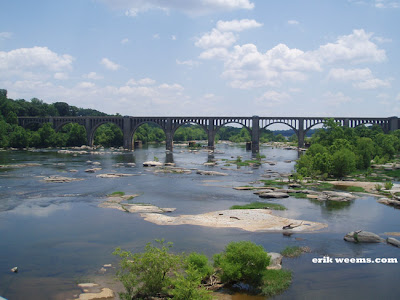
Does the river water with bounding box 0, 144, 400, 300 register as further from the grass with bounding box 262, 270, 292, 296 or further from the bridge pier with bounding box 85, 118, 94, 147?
the bridge pier with bounding box 85, 118, 94, 147

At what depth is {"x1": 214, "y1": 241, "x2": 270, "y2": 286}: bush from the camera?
15.9 m

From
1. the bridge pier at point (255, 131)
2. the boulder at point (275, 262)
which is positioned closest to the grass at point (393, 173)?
A: the boulder at point (275, 262)

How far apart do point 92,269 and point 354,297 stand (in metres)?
12.0

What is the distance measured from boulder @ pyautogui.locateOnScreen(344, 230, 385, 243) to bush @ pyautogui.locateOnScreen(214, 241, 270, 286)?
8436 millimetres

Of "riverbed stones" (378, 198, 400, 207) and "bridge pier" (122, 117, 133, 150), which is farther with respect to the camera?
"bridge pier" (122, 117, 133, 150)

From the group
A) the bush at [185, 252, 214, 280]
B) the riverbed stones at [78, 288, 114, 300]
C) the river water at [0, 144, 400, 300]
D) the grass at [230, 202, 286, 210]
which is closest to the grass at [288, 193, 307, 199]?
the river water at [0, 144, 400, 300]

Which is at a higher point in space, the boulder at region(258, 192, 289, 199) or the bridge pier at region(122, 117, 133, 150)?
the bridge pier at region(122, 117, 133, 150)

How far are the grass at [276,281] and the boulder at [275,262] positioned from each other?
0.41 m

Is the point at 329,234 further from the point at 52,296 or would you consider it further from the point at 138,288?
the point at 52,296

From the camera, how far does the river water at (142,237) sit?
1641cm

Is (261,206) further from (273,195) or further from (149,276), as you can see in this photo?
(149,276)

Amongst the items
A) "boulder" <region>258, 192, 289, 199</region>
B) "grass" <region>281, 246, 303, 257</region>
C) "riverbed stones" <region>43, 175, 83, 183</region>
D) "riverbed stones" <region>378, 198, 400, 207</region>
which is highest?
"riverbed stones" <region>43, 175, 83, 183</region>

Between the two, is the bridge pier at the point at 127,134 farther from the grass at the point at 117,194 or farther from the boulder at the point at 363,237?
the boulder at the point at 363,237

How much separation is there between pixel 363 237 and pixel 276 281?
28.4ft
